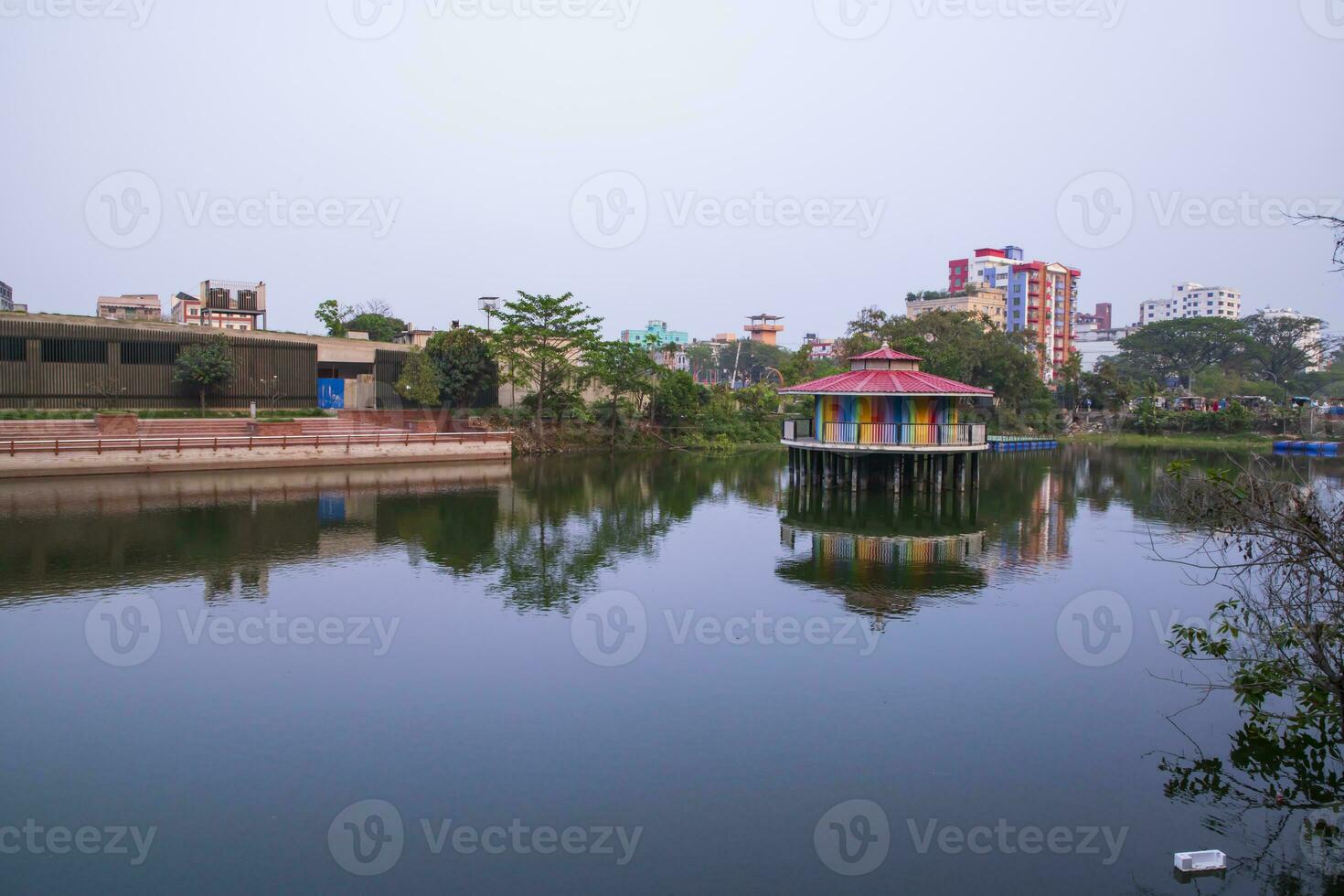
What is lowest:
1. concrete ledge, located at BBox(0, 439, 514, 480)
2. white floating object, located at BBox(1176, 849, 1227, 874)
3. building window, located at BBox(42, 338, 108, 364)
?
white floating object, located at BBox(1176, 849, 1227, 874)

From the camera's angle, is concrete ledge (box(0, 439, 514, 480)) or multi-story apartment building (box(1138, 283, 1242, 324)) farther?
multi-story apartment building (box(1138, 283, 1242, 324))

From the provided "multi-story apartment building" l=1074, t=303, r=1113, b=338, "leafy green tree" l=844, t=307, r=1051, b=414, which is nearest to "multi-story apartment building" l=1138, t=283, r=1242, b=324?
"multi-story apartment building" l=1074, t=303, r=1113, b=338

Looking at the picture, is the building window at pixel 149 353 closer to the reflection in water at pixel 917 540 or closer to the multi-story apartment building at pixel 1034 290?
the reflection in water at pixel 917 540

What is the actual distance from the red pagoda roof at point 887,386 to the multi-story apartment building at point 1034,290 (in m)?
66.7

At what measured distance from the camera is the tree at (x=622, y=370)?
4559 cm

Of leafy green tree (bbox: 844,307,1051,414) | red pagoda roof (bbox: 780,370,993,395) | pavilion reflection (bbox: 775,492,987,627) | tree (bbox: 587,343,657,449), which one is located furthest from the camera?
leafy green tree (bbox: 844,307,1051,414)

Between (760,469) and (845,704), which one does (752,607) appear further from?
(760,469)

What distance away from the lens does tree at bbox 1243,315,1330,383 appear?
78.0m

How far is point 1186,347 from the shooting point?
263 feet

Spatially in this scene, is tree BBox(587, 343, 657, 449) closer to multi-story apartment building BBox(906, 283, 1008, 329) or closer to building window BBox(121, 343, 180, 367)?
building window BBox(121, 343, 180, 367)

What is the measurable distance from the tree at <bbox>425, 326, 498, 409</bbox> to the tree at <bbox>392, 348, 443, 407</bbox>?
0.81 metres

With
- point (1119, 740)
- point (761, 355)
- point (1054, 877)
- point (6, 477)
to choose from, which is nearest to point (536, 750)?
point (1054, 877)

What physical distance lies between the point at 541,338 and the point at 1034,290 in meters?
70.3

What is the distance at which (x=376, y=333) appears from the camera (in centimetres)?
6606
